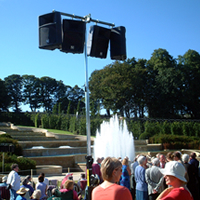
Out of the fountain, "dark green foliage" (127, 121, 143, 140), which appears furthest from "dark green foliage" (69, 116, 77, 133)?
the fountain

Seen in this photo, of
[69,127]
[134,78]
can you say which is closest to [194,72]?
[134,78]

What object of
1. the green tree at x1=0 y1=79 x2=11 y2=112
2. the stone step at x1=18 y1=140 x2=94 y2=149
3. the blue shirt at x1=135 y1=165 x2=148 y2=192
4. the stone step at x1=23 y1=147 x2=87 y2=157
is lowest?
the stone step at x1=23 y1=147 x2=87 y2=157

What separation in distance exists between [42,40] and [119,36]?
197 cm

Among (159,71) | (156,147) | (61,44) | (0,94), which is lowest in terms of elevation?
(156,147)

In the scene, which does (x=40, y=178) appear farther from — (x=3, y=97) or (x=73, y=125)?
(x=3, y=97)

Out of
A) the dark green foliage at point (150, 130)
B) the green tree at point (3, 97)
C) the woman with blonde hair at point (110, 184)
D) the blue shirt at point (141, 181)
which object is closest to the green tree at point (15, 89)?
the green tree at point (3, 97)

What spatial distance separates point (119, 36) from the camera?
22.5ft

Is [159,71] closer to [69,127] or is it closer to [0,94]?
[69,127]

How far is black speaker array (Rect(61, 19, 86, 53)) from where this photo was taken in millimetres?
6062

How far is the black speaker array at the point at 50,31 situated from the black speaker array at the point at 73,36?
191 mm

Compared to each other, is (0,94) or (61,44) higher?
(0,94)

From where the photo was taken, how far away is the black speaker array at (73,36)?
19.9ft

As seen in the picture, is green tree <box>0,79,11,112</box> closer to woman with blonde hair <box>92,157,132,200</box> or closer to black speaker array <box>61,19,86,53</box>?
black speaker array <box>61,19,86,53</box>

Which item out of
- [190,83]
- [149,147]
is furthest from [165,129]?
[190,83]
